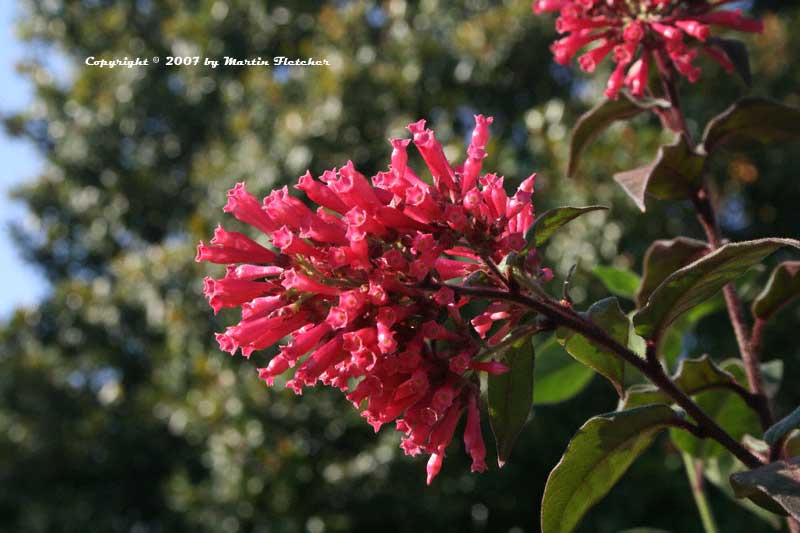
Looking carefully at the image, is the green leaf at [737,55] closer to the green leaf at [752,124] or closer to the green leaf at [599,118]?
the green leaf at [752,124]

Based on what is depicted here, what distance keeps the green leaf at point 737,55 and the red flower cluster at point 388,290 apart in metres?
0.80

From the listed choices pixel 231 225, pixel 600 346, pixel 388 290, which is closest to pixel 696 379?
pixel 600 346

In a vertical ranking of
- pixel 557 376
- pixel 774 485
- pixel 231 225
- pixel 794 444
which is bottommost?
pixel 231 225

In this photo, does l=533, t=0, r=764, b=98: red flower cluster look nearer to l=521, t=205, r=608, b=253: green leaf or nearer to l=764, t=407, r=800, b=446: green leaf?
l=521, t=205, r=608, b=253: green leaf

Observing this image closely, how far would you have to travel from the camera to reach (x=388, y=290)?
1188mm

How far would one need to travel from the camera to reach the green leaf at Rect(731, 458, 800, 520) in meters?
1.06

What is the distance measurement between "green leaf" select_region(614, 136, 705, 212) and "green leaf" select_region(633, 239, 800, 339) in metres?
0.39

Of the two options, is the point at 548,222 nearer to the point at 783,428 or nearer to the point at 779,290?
the point at 783,428

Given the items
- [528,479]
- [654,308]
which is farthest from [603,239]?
[654,308]

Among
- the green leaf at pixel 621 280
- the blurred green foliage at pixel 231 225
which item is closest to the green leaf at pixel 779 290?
the green leaf at pixel 621 280

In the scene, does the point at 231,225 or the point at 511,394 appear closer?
the point at 511,394

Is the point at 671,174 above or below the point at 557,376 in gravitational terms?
above

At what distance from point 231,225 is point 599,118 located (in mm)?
4791

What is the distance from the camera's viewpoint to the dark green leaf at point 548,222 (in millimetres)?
1257
